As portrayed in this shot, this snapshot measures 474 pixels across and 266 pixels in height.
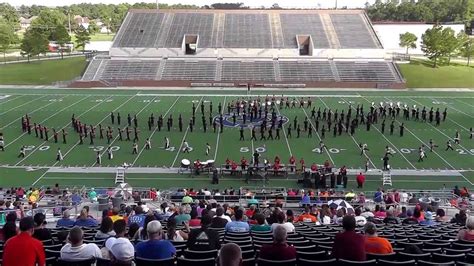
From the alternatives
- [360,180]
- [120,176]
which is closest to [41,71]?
[120,176]

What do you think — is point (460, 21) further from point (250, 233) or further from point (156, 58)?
point (250, 233)

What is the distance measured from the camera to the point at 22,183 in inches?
865

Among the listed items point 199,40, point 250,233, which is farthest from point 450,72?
point 250,233

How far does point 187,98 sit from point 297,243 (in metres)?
39.2

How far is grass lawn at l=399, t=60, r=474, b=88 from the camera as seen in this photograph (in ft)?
182

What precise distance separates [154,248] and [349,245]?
2.33 m

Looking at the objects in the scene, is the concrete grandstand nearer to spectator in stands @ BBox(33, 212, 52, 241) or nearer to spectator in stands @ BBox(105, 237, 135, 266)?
spectator in stands @ BBox(33, 212, 52, 241)

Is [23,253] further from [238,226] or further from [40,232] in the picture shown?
[238,226]

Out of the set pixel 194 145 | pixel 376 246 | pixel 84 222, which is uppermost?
pixel 376 246

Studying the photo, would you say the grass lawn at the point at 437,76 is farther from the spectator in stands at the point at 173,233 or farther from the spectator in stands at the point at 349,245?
the spectator in stands at the point at 349,245

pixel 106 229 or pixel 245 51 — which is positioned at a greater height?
pixel 245 51

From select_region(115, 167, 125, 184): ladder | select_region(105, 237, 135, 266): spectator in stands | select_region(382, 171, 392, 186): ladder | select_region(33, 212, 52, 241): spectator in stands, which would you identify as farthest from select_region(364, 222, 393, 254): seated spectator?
select_region(115, 167, 125, 184): ladder

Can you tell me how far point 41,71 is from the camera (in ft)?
204

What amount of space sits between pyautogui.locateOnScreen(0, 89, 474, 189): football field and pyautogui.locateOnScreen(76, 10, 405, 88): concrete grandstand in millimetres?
12916
